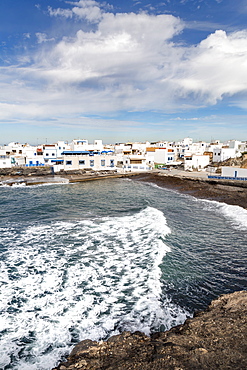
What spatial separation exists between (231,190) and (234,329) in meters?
29.5

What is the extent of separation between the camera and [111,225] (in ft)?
55.1

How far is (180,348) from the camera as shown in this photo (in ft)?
17.5

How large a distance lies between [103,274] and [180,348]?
534 centimetres

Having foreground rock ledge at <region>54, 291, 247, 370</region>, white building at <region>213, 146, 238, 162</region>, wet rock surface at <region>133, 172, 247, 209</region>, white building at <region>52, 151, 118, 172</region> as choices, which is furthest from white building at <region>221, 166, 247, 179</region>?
foreground rock ledge at <region>54, 291, 247, 370</region>

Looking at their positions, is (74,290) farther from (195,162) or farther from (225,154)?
(225,154)

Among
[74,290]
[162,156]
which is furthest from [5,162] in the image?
[74,290]

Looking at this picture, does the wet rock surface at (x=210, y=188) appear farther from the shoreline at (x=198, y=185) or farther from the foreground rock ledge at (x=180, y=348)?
the foreground rock ledge at (x=180, y=348)

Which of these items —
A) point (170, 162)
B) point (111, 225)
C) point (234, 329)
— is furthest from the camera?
point (170, 162)

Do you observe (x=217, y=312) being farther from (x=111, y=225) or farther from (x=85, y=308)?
(x=111, y=225)

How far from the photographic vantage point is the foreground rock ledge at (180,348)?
4.86 m

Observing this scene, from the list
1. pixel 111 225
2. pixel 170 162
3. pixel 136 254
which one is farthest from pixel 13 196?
pixel 170 162

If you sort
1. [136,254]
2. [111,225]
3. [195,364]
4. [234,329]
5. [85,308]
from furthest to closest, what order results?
[111,225] < [136,254] < [85,308] < [234,329] < [195,364]

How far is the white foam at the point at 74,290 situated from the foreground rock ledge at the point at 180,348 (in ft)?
2.47

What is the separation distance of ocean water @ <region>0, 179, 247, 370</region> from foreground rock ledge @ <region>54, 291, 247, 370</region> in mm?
796
